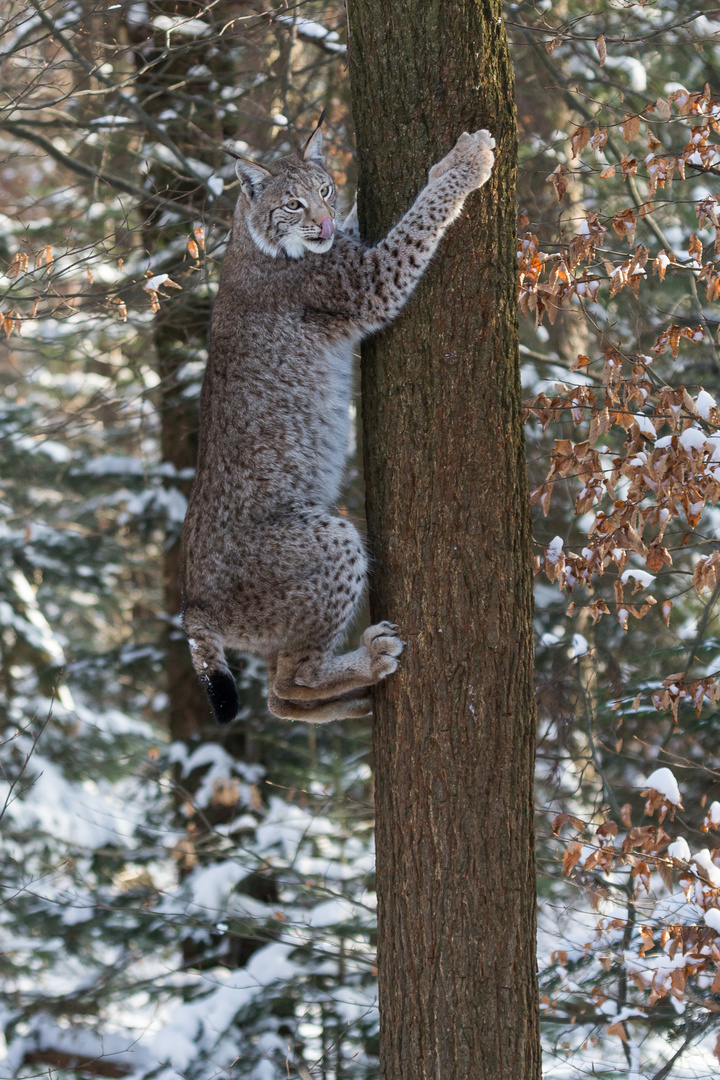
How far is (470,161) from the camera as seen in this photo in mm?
3598

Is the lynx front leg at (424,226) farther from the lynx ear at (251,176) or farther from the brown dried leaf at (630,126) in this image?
the lynx ear at (251,176)

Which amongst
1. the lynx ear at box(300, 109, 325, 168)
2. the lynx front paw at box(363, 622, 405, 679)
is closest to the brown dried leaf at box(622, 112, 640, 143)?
the lynx ear at box(300, 109, 325, 168)

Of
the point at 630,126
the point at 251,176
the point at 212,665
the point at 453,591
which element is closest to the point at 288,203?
the point at 251,176

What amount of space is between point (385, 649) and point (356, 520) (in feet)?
5.89

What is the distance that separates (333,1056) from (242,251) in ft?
16.2

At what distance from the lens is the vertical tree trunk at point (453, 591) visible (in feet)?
11.2

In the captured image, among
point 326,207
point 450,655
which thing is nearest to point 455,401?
point 450,655

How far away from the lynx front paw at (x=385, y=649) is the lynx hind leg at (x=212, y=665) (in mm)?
799

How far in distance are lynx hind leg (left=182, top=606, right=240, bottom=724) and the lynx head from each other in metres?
1.66

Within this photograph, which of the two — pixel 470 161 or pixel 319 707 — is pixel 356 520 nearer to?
pixel 319 707

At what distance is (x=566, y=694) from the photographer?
644 centimetres

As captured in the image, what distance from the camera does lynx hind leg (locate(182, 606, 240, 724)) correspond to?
424 cm

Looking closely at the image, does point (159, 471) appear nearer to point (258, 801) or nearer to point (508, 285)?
point (258, 801)

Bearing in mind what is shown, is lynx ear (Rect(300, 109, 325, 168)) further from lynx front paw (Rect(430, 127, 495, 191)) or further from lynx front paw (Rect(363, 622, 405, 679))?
lynx front paw (Rect(363, 622, 405, 679))
